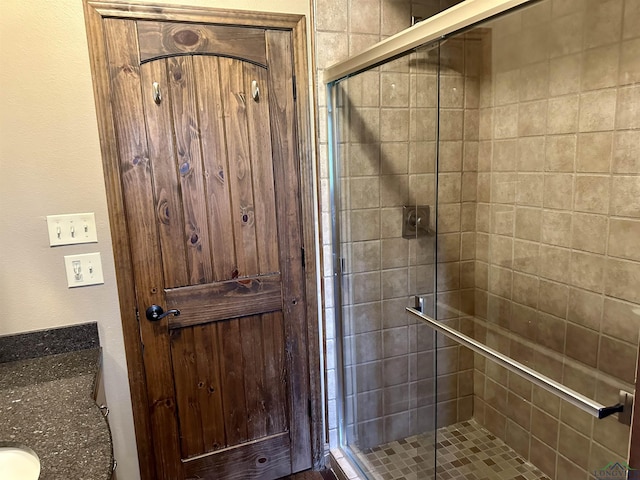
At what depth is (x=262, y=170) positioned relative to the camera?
1.80 m

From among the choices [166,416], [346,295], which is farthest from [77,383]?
[346,295]

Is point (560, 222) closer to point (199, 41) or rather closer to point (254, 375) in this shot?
point (254, 375)

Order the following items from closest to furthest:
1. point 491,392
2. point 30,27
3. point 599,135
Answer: point 30,27 < point 599,135 < point 491,392

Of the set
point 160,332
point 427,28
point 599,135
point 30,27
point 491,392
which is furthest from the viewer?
point 491,392

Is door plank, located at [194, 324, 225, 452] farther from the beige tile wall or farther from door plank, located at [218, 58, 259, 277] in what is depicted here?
the beige tile wall

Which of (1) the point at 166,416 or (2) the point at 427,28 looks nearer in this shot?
(2) the point at 427,28

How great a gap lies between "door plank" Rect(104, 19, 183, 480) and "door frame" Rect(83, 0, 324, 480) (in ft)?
0.08

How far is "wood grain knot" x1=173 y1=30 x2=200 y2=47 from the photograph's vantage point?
5.26ft

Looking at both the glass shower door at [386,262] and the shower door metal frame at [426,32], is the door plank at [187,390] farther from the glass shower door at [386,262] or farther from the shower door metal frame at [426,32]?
the shower door metal frame at [426,32]

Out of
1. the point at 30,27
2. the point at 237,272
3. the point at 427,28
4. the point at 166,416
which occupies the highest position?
the point at 30,27

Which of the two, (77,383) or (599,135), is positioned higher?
(599,135)

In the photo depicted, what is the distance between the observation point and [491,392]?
2.20 meters

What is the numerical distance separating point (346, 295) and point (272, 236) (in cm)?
49

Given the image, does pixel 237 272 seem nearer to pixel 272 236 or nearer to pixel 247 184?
pixel 272 236
